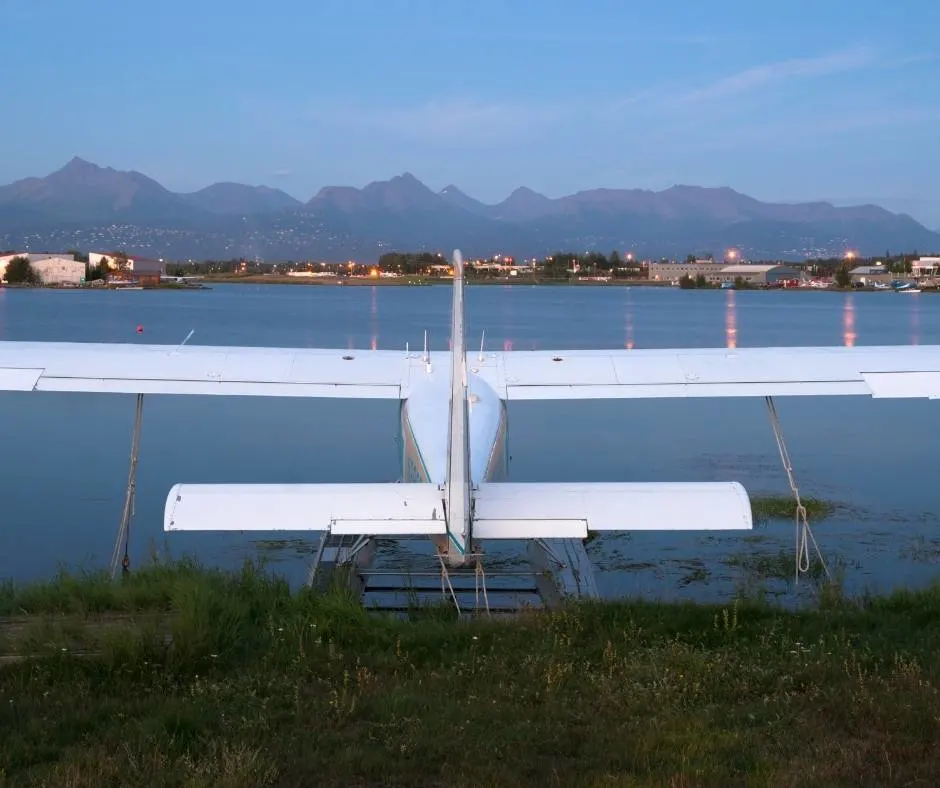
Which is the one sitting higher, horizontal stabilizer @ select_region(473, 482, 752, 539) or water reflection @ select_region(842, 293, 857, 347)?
horizontal stabilizer @ select_region(473, 482, 752, 539)

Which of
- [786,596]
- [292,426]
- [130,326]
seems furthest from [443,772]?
[130,326]

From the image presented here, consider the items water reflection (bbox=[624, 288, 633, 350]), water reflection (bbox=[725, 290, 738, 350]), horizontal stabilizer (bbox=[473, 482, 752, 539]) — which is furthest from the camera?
water reflection (bbox=[725, 290, 738, 350])

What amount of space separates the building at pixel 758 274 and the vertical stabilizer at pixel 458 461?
14838cm

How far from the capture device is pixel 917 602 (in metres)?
7.46

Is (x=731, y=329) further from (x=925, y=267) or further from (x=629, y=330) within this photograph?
(x=925, y=267)

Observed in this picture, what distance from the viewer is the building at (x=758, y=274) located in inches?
6118

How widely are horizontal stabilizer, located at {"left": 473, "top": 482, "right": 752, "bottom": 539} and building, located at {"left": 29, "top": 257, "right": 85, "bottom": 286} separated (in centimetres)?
11967

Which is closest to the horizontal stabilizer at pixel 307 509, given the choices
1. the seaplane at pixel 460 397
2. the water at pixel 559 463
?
the seaplane at pixel 460 397

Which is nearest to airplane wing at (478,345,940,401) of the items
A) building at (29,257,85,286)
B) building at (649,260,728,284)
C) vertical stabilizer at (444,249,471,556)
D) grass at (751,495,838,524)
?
grass at (751,495,838,524)

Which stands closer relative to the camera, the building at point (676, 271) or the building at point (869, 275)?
the building at point (869, 275)

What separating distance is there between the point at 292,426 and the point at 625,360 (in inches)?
388

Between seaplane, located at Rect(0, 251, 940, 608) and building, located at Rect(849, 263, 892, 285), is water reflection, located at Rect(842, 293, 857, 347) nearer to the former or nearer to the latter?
seaplane, located at Rect(0, 251, 940, 608)

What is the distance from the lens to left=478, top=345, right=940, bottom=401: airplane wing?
986cm

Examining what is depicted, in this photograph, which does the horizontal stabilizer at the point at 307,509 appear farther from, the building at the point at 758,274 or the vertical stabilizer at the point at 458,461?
the building at the point at 758,274
